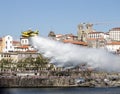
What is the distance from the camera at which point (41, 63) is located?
101 metres

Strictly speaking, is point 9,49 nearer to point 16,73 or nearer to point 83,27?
point 83,27

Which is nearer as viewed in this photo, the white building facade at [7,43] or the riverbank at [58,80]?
the riverbank at [58,80]

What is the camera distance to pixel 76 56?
13.9 meters

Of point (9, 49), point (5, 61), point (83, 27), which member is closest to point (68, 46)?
point (5, 61)

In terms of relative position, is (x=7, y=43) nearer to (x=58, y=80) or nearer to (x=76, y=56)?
(x=58, y=80)

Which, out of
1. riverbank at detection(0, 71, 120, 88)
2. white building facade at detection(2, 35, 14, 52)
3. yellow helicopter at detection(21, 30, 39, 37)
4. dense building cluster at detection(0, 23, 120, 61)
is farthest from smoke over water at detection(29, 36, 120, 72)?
white building facade at detection(2, 35, 14, 52)

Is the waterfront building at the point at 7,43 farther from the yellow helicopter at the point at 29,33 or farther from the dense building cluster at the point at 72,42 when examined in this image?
the yellow helicopter at the point at 29,33

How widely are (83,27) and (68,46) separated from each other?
163 m

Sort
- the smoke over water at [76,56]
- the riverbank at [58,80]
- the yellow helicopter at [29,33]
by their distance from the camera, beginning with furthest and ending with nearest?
the riverbank at [58,80]
the yellow helicopter at [29,33]
the smoke over water at [76,56]

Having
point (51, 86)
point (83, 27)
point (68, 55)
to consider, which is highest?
point (83, 27)

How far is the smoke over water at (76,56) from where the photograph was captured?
1337 centimetres

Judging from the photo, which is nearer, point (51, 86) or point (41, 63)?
point (51, 86)

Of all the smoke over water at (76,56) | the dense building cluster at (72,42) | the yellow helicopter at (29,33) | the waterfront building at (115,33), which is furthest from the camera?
the waterfront building at (115,33)

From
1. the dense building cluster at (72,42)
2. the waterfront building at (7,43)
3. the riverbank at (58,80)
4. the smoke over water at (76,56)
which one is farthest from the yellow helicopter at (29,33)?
the waterfront building at (7,43)
